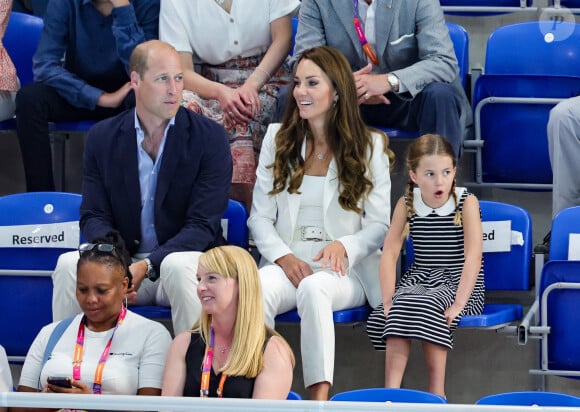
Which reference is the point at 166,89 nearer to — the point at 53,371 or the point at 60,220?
→ the point at 60,220

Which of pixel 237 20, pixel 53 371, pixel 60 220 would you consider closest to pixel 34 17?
pixel 237 20

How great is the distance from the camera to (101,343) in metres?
3.48

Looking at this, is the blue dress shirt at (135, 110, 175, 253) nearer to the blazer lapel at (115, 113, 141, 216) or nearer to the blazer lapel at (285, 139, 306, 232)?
the blazer lapel at (115, 113, 141, 216)

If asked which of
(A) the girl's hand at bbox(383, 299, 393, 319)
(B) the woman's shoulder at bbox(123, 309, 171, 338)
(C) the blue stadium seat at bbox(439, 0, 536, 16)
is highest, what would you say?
(C) the blue stadium seat at bbox(439, 0, 536, 16)

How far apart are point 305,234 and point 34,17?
182cm

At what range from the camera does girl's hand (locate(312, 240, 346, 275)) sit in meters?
3.93

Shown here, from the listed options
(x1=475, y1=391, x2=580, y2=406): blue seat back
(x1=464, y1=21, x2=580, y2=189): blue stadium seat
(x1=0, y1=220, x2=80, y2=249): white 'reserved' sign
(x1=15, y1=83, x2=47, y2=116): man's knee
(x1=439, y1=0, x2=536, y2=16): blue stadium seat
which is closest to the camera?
(x1=475, y1=391, x2=580, y2=406): blue seat back

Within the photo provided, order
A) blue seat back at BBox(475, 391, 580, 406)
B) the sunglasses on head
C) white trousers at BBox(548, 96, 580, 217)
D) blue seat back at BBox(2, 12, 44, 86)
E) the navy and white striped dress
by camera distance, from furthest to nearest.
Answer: blue seat back at BBox(2, 12, 44, 86)
white trousers at BBox(548, 96, 580, 217)
the navy and white striped dress
the sunglasses on head
blue seat back at BBox(475, 391, 580, 406)

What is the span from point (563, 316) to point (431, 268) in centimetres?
46

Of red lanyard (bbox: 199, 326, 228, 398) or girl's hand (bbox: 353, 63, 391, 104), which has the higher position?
girl's hand (bbox: 353, 63, 391, 104)

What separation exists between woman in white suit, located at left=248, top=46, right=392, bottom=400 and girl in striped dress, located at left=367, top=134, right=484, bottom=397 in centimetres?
12

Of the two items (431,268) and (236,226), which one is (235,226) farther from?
(431,268)

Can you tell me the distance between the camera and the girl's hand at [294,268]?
393 centimetres

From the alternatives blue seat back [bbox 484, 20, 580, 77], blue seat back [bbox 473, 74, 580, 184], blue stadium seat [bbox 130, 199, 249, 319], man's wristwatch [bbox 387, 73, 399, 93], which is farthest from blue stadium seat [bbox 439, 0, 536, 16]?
blue stadium seat [bbox 130, 199, 249, 319]
